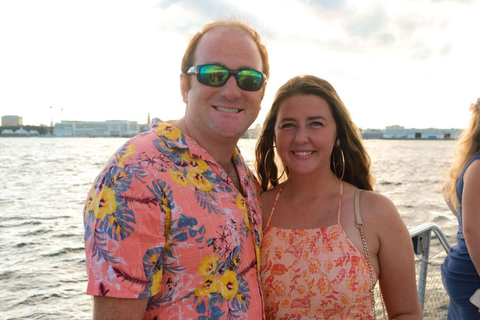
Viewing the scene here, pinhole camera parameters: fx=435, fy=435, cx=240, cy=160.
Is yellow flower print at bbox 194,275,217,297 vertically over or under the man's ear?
under

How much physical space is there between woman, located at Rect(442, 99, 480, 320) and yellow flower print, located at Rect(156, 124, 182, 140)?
7.41ft

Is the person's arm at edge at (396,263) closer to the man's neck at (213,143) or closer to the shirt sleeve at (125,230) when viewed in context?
the man's neck at (213,143)

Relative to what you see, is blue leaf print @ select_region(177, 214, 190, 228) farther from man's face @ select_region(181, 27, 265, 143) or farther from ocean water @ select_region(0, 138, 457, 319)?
ocean water @ select_region(0, 138, 457, 319)

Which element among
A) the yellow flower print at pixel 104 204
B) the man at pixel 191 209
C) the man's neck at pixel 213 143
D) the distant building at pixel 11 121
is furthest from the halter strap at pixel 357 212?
the distant building at pixel 11 121

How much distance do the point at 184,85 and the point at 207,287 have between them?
1257 millimetres

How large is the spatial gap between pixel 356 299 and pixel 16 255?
523 inches

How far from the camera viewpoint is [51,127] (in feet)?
655

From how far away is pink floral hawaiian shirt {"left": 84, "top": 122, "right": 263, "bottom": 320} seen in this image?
194cm

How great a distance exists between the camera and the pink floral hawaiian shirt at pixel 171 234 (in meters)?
1.94

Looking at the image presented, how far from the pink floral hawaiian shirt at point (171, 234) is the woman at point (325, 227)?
1.14ft

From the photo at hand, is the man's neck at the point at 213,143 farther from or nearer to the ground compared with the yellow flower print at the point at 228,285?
farther from the ground

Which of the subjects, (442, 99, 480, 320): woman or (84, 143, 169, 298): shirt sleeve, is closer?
(84, 143, 169, 298): shirt sleeve

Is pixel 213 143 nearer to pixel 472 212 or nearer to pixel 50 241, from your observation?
pixel 472 212

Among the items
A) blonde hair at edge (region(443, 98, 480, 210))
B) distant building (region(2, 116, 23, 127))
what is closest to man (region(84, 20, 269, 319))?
blonde hair at edge (region(443, 98, 480, 210))
